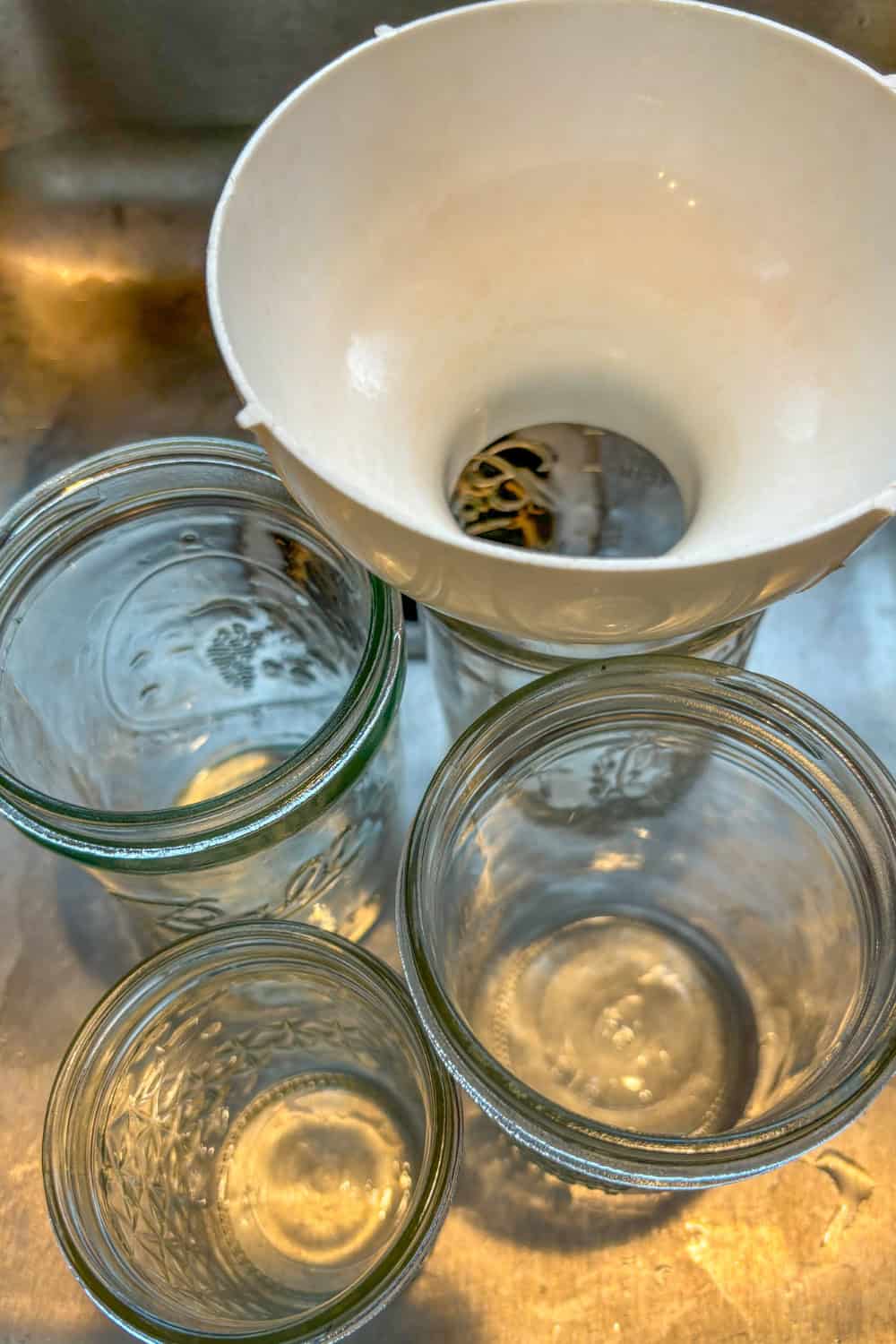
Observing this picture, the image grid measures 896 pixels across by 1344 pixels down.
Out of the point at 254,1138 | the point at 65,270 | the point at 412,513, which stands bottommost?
the point at 254,1138

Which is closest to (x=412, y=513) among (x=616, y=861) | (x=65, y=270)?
(x=616, y=861)

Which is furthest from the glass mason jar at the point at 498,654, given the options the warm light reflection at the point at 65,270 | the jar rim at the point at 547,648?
the warm light reflection at the point at 65,270

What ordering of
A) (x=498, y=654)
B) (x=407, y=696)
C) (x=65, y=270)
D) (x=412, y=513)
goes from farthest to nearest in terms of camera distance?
1. (x=65, y=270)
2. (x=407, y=696)
3. (x=498, y=654)
4. (x=412, y=513)

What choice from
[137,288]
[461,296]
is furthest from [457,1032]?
[137,288]

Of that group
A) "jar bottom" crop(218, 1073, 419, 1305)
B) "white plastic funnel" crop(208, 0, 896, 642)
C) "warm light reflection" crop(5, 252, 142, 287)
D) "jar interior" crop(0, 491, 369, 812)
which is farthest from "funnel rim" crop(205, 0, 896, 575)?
"warm light reflection" crop(5, 252, 142, 287)

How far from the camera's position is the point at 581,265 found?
1.26 feet

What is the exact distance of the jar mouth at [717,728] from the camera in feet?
0.98

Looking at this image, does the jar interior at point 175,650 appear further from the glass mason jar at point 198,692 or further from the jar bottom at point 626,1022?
the jar bottom at point 626,1022

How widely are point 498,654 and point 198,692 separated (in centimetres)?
15

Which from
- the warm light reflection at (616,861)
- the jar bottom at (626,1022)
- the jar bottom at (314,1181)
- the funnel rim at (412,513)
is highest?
the funnel rim at (412,513)

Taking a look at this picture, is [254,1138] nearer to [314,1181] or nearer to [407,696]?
[314,1181]

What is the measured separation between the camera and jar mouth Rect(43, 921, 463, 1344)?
1.04 feet

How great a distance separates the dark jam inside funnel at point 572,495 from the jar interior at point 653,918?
0.09 metres

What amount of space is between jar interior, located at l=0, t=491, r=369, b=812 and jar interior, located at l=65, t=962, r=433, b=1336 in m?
0.10
